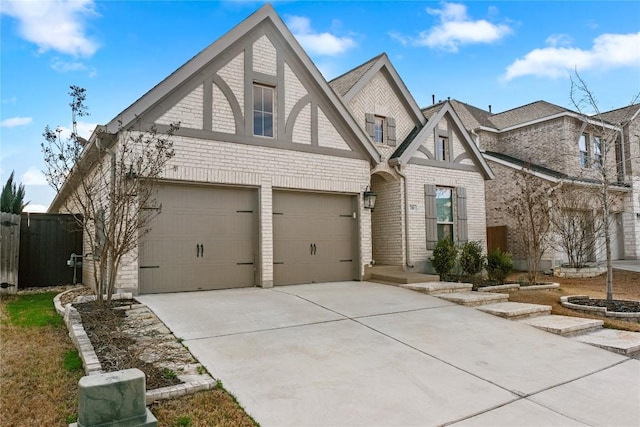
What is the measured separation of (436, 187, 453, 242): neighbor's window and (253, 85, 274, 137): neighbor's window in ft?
21.1

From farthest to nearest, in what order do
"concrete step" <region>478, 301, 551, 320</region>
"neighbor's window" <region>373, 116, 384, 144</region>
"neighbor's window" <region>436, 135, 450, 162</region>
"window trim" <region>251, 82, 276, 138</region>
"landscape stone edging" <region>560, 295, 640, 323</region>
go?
1. "neighbor's window" <region>436, 135, 450, 162</region>
2. "neighbor's window" <region>373, 116, 384, 144</region>
3. "window trim" <region>251, 82, 276, 138</region>
4. "landscape stone edging" <region>560, 295, 640, 323</region>
5. "concrete step" <region>478, 301, 551, 320</region>

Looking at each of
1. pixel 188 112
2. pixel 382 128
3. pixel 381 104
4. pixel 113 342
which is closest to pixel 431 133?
pixel 382 128

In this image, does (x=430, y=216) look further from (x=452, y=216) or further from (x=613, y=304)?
(x=613, y=304)

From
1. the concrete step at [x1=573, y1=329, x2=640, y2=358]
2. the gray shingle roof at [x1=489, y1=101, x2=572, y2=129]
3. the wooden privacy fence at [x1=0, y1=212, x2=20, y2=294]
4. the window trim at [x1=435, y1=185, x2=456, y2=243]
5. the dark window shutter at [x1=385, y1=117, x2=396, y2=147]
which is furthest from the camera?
the gray shingle roof at [x1=489, y1=101, x2=572, y2=129]

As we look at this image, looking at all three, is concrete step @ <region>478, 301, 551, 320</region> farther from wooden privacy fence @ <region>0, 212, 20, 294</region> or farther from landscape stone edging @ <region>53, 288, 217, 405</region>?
wooden privacy fence @ <region>0, 212, 20, 294</region>

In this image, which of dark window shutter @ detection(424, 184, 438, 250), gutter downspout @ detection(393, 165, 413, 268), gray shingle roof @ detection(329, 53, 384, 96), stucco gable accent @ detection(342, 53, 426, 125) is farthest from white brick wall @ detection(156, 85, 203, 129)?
dark window shutter @ detection(424, 184, 438, 250)

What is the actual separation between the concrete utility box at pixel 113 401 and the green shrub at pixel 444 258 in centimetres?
997

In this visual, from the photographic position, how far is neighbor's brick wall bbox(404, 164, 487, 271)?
12375 mm

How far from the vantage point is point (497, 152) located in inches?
803

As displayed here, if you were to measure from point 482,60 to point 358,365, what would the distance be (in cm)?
1054

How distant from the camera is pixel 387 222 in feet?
41.5

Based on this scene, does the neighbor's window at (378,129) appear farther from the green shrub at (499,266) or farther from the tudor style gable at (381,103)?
the green shrub at (499,266)

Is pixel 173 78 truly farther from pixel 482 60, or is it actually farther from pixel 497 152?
pixel 497 152

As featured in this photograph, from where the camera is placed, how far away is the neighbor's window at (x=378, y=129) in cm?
1280
